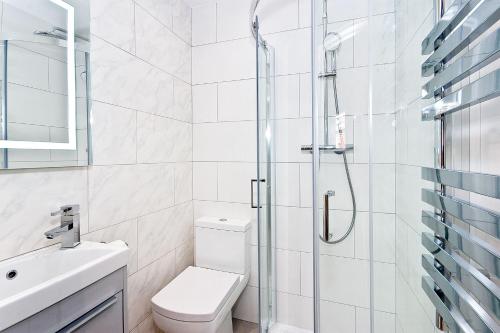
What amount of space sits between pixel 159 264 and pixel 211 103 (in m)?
1.22

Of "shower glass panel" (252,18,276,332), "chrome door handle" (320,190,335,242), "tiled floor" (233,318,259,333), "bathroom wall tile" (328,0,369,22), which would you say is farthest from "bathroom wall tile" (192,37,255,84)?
"tiled floor" (233,318,259,333)

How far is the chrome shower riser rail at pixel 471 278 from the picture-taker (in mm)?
437

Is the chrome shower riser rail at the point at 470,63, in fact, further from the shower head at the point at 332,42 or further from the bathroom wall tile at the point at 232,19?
the bathroom wall tile at the point at 232,19

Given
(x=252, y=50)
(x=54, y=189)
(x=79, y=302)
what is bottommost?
(x=79, y=302)

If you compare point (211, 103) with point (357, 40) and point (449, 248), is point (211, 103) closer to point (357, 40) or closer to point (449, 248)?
point (357, 40)

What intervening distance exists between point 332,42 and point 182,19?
1372 mm

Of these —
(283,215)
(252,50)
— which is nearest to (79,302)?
(283,215)

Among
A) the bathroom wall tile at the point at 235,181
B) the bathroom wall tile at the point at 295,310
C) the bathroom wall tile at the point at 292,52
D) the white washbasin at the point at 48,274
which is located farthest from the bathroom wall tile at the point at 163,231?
the bathroom wall tile at the point at 292,52

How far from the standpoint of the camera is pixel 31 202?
1026 mm

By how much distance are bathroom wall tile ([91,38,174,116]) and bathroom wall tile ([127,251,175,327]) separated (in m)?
1.00

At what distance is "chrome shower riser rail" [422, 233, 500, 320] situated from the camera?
1.43 feet

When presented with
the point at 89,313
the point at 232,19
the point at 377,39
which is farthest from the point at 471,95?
the point at 232,19

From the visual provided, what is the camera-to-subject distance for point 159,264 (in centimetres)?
170

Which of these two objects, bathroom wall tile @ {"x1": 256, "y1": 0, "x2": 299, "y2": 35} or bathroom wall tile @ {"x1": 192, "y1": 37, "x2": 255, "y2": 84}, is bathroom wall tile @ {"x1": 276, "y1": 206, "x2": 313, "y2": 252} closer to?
bathroom wall tile @ {"x1": 192, "y1": 37, "x2": 255, "y2": 84}
